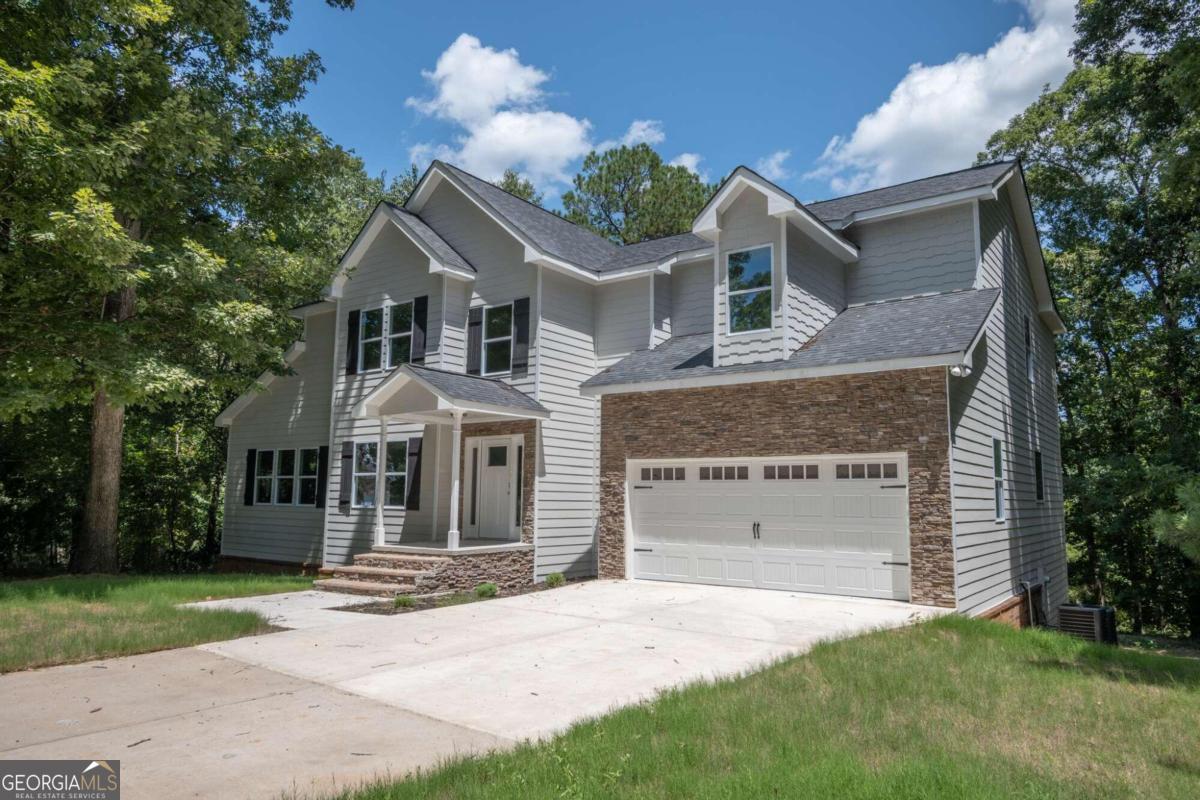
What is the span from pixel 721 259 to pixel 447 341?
19.9 feet

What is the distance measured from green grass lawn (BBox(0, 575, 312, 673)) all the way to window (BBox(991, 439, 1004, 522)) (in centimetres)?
1152

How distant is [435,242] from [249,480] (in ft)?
28.5

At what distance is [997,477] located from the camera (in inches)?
505

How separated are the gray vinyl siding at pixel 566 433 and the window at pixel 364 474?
4.38m

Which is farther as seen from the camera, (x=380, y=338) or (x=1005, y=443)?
(x=380, y=338)

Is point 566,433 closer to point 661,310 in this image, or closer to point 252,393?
point 661,310

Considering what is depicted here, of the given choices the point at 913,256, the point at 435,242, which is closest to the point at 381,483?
the point at 435,242

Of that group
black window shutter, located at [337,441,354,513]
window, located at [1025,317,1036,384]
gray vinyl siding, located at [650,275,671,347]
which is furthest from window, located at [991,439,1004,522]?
black window shutter, located at [337,441,354,513]

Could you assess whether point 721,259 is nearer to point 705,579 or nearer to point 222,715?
point 705,579

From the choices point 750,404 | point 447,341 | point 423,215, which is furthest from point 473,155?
point 750,404

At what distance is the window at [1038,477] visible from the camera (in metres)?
15.7

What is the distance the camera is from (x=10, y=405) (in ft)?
36.8

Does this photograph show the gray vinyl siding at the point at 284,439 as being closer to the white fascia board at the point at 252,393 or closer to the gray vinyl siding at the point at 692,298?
the white fascia board at the point at 252,393

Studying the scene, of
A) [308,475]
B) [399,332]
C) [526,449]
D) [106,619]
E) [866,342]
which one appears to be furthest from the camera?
[308,475]
